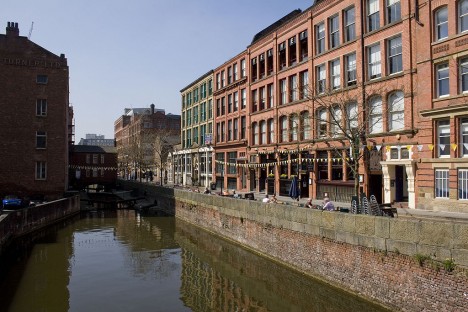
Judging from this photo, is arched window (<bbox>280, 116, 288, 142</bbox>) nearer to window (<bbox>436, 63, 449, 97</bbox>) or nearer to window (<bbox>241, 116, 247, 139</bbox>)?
window (<bbox>241, 116, 247, 139</bbox>)

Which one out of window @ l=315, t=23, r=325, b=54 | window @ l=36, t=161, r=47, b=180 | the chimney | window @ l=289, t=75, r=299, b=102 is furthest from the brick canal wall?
the chimney

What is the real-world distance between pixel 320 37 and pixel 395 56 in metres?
8.68

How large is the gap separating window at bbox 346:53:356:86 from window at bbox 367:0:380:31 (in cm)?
234

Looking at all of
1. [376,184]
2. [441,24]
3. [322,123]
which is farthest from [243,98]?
[441,24]

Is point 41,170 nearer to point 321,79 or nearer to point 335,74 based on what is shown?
point 321,79

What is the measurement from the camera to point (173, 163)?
74938mm

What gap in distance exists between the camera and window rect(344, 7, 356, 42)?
1187 inches

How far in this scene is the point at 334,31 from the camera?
1266 inches

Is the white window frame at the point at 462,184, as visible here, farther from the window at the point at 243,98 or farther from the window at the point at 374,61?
the window at the point at 243,98

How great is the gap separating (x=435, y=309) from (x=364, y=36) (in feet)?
70.5

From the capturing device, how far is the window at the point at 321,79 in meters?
32.7

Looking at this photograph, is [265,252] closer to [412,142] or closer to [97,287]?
[97,287]

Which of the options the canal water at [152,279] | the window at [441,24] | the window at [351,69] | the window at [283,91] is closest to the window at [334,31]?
the window at [351,69]

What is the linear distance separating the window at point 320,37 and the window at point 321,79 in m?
1.38
